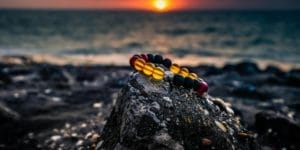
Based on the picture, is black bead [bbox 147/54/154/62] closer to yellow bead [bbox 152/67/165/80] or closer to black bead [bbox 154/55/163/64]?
black bead [bbox 154/55/163/64]

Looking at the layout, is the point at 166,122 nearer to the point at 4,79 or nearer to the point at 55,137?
the point at 55,137

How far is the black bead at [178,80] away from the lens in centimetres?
555

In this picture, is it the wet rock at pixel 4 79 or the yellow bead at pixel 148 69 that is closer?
the yellow bead at pixel 148 69

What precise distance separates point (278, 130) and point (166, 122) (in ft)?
15.7

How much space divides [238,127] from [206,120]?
70 centimetres

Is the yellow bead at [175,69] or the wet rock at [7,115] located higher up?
the wet rock at [7,115]

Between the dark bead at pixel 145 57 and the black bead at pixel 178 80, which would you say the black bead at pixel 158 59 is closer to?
the dark bead at pixel 145 57

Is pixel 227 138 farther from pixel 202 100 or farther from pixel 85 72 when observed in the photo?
pixel 85 72

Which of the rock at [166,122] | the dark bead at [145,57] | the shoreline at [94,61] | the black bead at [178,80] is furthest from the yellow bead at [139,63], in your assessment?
the shoreline at [94,61]

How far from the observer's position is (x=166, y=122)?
4.96 meters

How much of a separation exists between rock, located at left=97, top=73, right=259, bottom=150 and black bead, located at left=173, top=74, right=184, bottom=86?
83 mm

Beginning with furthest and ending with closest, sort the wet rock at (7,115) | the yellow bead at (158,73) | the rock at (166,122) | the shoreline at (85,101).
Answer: the wet rock at (7,115)
the shoreline at (85,101)
the yellow bead at (158,73)
the rock at (166,122)

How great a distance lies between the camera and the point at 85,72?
17.5m

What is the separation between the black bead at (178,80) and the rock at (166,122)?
0.08 m
